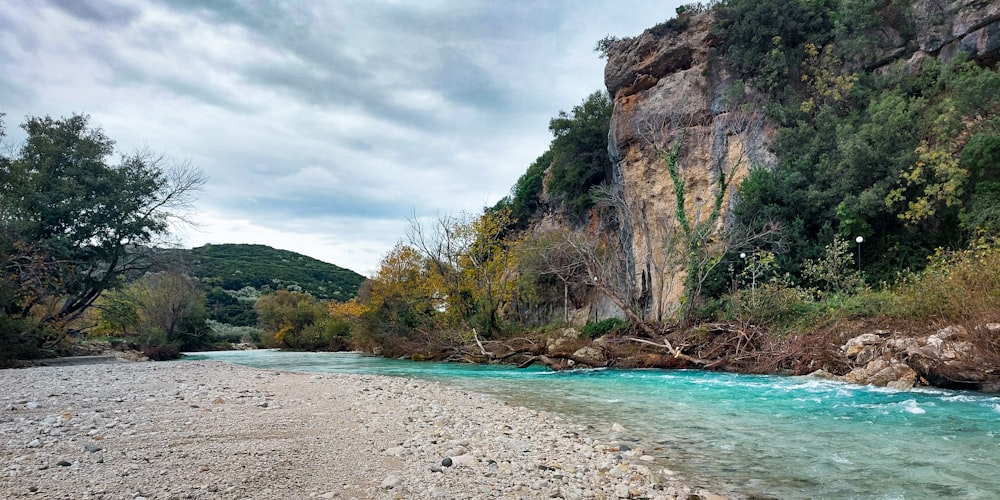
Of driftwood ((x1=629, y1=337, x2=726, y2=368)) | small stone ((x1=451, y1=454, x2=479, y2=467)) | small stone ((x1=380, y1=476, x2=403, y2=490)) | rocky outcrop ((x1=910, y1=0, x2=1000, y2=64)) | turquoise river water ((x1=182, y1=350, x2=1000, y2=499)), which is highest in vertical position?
rocky outcrop ((x1=910, y1=0, x2=1000, y2=64))

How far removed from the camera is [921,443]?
5.36 metres

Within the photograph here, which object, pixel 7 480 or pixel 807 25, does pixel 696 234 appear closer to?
pixel 807 25

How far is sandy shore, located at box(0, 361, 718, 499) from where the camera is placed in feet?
11.2

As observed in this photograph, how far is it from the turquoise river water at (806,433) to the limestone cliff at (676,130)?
11607mm

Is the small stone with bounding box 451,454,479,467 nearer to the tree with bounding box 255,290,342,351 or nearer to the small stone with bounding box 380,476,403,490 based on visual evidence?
the small stone with bounding box 380,476,403,490

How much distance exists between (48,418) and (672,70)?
2981cm

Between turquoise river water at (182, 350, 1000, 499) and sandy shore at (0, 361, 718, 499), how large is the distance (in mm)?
760

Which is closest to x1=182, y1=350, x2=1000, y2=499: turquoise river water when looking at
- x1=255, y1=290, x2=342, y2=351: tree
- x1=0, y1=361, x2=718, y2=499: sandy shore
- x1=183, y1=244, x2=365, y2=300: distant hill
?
x1=0, y1=361, x2=718, y2=499: sandy shore

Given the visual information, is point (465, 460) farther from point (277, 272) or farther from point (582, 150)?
point (277, 272)

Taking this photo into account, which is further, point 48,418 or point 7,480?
point 48,418

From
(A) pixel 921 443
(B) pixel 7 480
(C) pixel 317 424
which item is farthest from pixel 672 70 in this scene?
(B) pixel 7 480

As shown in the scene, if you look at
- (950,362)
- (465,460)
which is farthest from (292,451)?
(950,362)

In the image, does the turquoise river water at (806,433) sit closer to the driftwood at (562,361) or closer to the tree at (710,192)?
the driftwood at (562,361)

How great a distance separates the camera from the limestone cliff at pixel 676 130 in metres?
21.2
